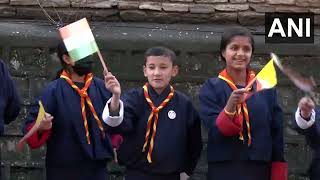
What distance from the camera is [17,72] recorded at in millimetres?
5953

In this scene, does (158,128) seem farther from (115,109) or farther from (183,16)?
(183,16)

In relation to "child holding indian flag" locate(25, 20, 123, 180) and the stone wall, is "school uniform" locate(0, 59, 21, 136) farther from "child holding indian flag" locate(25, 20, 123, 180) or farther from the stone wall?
the stone wall

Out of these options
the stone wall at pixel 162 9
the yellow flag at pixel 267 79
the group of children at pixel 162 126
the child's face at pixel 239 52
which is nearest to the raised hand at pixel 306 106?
the group of children at pixel 162 126

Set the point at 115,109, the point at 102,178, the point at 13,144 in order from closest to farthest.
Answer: the point at 115,109, the point at 102,178, the point at 13,144

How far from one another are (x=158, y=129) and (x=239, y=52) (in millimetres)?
714

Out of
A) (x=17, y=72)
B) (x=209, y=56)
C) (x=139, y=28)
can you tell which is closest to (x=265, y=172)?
(x=209, y=56)

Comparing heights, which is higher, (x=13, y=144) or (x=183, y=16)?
(x=183, y=16)

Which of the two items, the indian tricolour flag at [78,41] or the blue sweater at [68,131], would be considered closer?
the indian tricolour flag at [78,41]

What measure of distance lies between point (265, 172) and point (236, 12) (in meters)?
2.03

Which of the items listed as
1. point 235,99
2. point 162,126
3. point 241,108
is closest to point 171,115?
point 162,126

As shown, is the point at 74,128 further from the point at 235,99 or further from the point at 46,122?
the point at 235,99

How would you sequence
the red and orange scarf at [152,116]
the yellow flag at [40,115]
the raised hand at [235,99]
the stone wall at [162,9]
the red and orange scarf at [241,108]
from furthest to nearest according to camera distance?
the stone wall at [162,9] < the red and orange scarf at [152,116] < the red and orange scarf at [241,108] < the yellow flag at [40,115] < the raised hand at [235,99]

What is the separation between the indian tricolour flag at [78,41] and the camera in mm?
4301

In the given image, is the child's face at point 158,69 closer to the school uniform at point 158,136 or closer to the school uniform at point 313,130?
the school uniform at point 158,136
